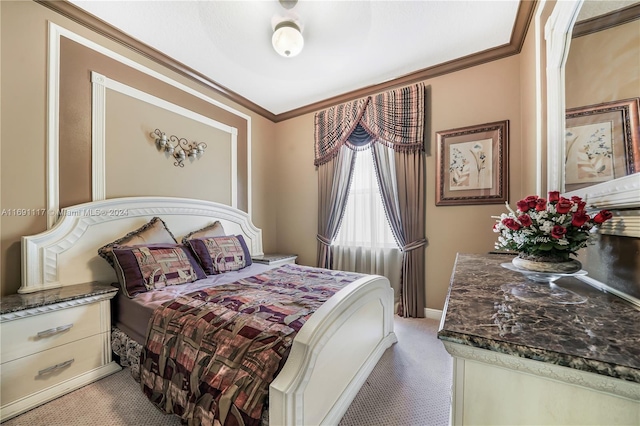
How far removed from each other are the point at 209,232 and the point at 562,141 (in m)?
3.10

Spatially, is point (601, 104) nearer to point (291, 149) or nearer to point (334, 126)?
point (334, 126)

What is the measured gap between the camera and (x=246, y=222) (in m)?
3.43

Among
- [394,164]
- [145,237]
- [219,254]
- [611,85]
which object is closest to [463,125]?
[394,164]

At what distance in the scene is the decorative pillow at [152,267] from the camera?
1828 millimetres

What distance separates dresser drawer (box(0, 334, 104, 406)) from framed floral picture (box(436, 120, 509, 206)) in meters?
3.40

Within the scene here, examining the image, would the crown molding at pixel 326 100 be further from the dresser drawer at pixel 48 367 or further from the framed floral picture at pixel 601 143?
the dresser drawer at pixel 48 367

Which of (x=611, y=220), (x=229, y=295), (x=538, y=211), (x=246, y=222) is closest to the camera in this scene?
(x=611, y=220)

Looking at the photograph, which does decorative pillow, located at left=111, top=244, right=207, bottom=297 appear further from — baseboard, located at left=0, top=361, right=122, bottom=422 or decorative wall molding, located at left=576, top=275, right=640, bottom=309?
decorative wall molding, located at left=576, top=275, right=640, bottom=309

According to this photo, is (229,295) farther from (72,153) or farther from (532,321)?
(72,153)

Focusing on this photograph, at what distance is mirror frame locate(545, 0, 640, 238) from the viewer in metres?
0.89

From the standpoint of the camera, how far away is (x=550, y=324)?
68cm

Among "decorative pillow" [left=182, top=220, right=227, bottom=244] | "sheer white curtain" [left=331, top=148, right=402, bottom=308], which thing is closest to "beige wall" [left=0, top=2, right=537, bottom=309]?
"sheer white curtain" [left=331, top=148, right=402, bottom=308]

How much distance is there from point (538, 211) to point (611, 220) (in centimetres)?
23

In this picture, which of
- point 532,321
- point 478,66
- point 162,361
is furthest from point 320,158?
point 532,321
